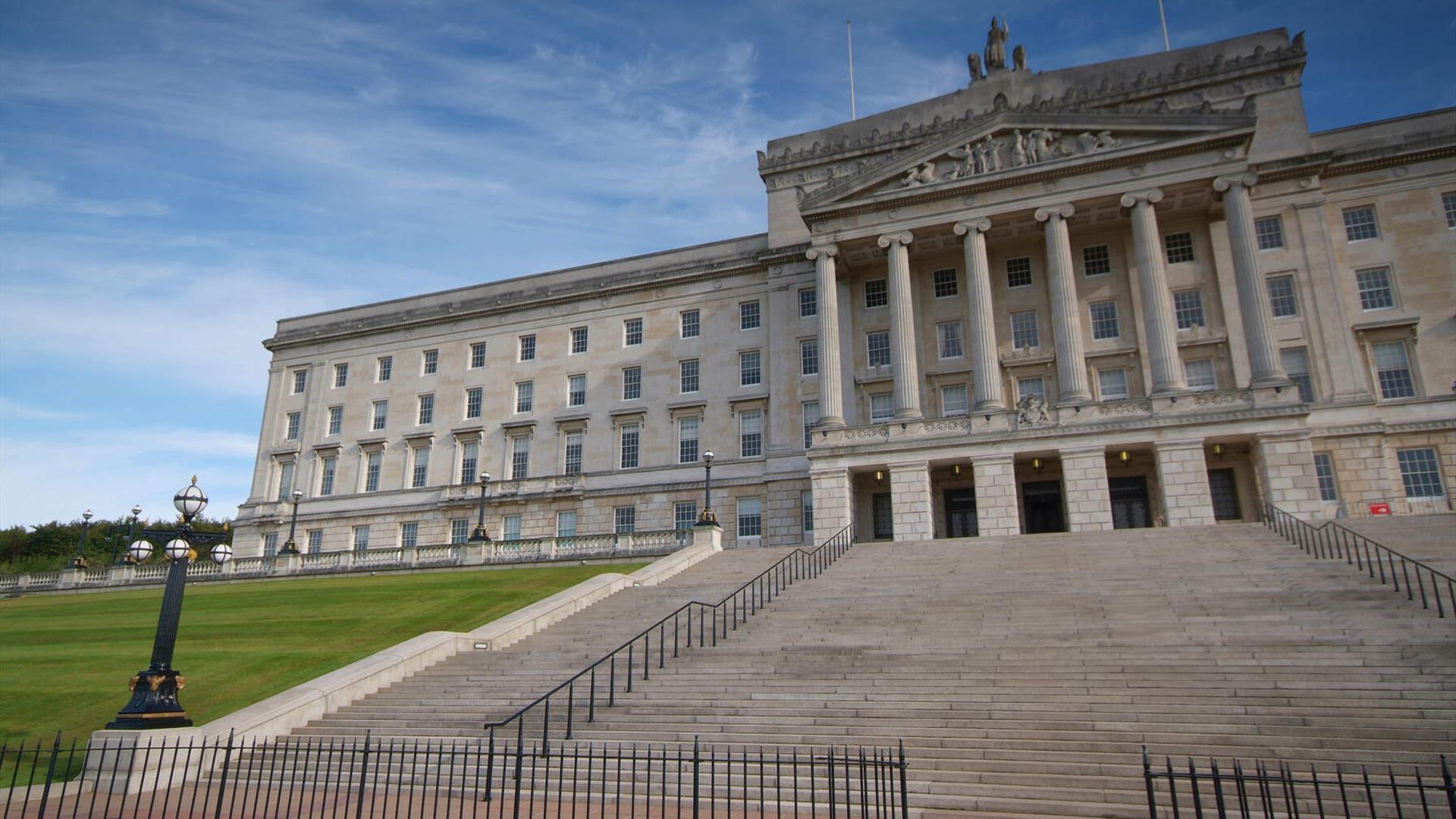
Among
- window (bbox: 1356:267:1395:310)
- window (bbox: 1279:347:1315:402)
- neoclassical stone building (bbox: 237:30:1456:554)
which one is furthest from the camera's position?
window (bbox: 1356:267:1395:310)

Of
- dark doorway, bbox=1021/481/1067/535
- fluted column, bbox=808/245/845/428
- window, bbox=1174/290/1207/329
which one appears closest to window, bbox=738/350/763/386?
fluted column, bbox=808/245/845/428

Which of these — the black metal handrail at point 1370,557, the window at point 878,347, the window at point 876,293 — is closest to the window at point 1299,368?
the black metal handrail at point 1370,557

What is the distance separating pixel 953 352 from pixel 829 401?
23.3ft

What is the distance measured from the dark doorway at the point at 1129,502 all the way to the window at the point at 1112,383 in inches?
163

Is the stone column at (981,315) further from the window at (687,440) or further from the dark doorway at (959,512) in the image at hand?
the window at (687,440)

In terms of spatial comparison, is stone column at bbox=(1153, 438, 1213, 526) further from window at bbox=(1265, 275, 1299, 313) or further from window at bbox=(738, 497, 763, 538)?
window at bbox=(738, 497, 763, 538)

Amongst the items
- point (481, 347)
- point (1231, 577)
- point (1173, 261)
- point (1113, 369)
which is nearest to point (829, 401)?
point (1113, 369)

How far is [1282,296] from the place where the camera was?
128 ft

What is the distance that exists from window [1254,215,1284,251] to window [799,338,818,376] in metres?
19.9

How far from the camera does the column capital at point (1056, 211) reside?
38.7 meters

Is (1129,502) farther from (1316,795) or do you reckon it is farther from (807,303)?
(1316,795)

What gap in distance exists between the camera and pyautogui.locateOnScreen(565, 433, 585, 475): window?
50844 millimetres

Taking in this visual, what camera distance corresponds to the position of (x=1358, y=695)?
13.7 meters

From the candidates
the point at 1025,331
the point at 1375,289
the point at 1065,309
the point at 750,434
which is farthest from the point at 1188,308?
the point at 750,434
